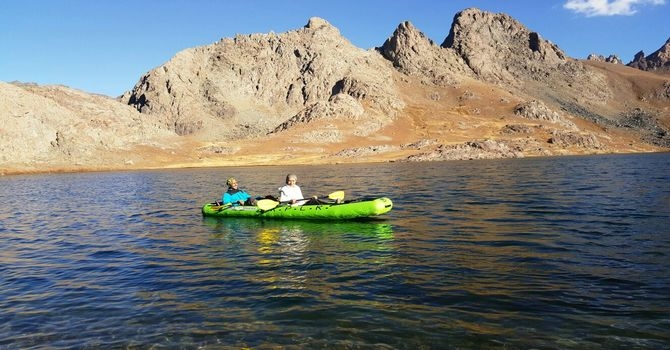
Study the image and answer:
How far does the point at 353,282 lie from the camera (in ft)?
41.0

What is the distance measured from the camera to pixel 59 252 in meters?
18.4

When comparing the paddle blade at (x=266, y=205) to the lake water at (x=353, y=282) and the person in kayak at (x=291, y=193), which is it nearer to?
the person in kayak at (x=291, y=193)

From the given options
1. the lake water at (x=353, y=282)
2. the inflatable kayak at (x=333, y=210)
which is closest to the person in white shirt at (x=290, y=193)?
the inflatable kayak at (x=333, y=210)

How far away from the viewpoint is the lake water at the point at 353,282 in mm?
9117

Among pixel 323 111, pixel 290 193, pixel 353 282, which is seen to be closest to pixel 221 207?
pixel 290 193

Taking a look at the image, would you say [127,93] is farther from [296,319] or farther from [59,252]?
[296,319]

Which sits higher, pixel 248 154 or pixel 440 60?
pixel 440 60

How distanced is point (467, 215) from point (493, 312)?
14.0 metres

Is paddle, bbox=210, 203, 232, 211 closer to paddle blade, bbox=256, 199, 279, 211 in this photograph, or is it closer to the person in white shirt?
paddle blade, bbox=256, 199, 279, 211

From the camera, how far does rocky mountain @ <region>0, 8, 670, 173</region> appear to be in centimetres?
10806

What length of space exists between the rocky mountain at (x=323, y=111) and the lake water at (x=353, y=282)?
79.7m

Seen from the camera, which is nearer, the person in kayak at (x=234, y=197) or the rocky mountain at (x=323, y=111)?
the person in kayak at (x=234, y=197)

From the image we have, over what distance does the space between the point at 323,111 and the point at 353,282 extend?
130490 mm

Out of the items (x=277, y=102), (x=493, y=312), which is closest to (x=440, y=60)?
(x=277, y=102)
